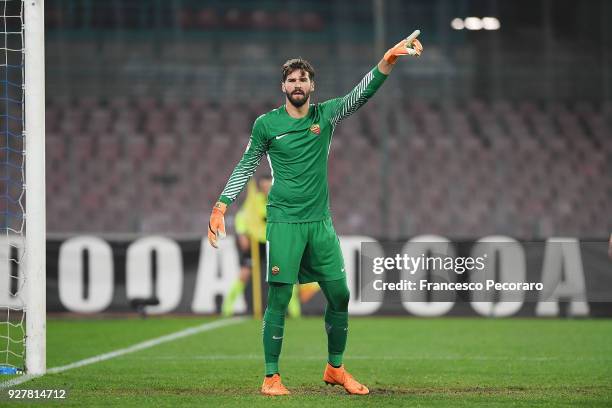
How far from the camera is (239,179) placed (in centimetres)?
627

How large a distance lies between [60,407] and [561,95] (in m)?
18.8

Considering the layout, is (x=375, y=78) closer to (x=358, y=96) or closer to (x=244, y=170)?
(x=358, y=96)

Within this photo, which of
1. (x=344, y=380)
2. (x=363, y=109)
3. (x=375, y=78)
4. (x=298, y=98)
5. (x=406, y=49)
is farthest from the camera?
(x=363, y=109)

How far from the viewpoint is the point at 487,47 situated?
22.9 meters

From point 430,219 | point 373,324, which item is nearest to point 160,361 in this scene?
point 373,324

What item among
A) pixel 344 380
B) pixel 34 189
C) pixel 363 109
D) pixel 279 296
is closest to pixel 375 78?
pixel 279 296

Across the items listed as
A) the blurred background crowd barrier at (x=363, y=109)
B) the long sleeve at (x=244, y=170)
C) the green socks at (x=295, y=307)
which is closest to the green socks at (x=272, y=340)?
the long sleeve at (x=244, y=170)

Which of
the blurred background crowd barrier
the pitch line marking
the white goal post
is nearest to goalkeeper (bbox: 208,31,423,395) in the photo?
the white goal post

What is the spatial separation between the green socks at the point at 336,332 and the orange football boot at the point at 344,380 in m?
0.05

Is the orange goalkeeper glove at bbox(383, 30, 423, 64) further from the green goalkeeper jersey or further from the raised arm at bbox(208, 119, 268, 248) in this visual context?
the raised arm at bbox(208, 119, 268, 248)

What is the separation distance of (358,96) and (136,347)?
449 cm

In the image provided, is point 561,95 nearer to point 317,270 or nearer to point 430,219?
point 430,219

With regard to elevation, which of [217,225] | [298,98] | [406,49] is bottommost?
[217,225]

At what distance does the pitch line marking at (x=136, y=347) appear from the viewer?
683cm
